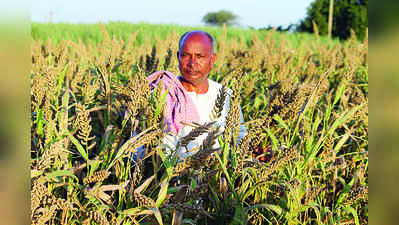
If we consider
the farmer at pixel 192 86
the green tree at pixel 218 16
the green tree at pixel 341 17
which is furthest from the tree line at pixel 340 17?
the green tree at pixel 218 16

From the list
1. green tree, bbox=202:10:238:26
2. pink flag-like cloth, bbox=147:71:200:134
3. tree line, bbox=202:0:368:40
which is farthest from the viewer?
green tree, bbox=202:10:238:26

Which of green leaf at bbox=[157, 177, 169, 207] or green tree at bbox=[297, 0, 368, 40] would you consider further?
green tree at bbox=[297, 0, 368, 40]

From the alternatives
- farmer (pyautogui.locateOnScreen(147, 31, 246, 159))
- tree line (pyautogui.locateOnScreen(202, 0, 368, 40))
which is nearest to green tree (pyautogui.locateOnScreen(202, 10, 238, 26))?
tree line (pyautogui.locateOnScreen(202, 0, 368, 40))

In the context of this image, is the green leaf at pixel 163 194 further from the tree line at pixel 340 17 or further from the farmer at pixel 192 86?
the tree line at pixel 340 17

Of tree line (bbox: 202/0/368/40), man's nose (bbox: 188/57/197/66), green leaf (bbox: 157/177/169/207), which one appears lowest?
green leaf (bbox: 157/177/169/207)

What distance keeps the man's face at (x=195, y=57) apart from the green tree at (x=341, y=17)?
27.5m

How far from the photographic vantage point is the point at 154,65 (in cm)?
211

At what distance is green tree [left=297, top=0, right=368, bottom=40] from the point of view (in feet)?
91.2

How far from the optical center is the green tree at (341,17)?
91.2 feet

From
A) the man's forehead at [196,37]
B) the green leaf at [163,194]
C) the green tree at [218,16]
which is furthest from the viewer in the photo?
the green tree at [218,16]

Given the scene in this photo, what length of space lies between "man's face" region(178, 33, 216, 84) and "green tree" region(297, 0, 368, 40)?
2755 centimetres

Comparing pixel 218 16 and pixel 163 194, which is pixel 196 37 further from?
pixel 218 16

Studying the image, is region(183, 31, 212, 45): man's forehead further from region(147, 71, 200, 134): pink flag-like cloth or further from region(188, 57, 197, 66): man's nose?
region(147, 71, 200, 134): pink flag-like cloth
